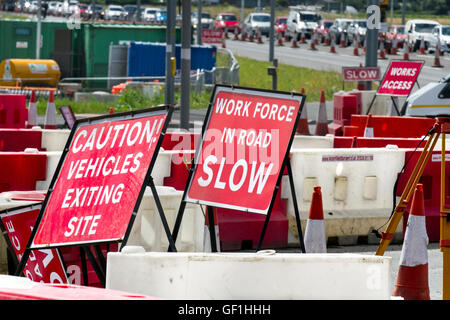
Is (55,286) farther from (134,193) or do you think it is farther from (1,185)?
(1,185)

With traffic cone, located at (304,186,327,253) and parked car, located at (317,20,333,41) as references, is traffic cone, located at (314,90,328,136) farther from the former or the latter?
parked car, located at (317,20,333,41)

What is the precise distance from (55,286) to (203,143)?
347cm

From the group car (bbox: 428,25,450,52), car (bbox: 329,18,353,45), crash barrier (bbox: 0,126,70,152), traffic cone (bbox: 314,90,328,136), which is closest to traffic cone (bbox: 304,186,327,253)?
crash barrier (bbox: 0,126,70,152)

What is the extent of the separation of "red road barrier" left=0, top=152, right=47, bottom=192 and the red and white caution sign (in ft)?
8.61

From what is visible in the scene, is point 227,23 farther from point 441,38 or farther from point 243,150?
point 243,150

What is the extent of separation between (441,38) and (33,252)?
49.2 metres

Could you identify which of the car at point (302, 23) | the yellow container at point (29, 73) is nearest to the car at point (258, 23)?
the car at point (302, 23)

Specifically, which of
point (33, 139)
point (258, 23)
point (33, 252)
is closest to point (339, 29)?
point (258, 23)

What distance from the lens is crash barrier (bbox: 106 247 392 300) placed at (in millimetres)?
5738

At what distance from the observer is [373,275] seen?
18.9ft

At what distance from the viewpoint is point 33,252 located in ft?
25.2

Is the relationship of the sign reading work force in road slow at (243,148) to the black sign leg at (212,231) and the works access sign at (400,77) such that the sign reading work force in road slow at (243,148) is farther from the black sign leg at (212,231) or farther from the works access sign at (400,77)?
the works access sign at (400,77)

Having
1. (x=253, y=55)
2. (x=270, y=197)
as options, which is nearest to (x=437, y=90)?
(x=270, y=197)

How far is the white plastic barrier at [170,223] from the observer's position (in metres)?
8.82
